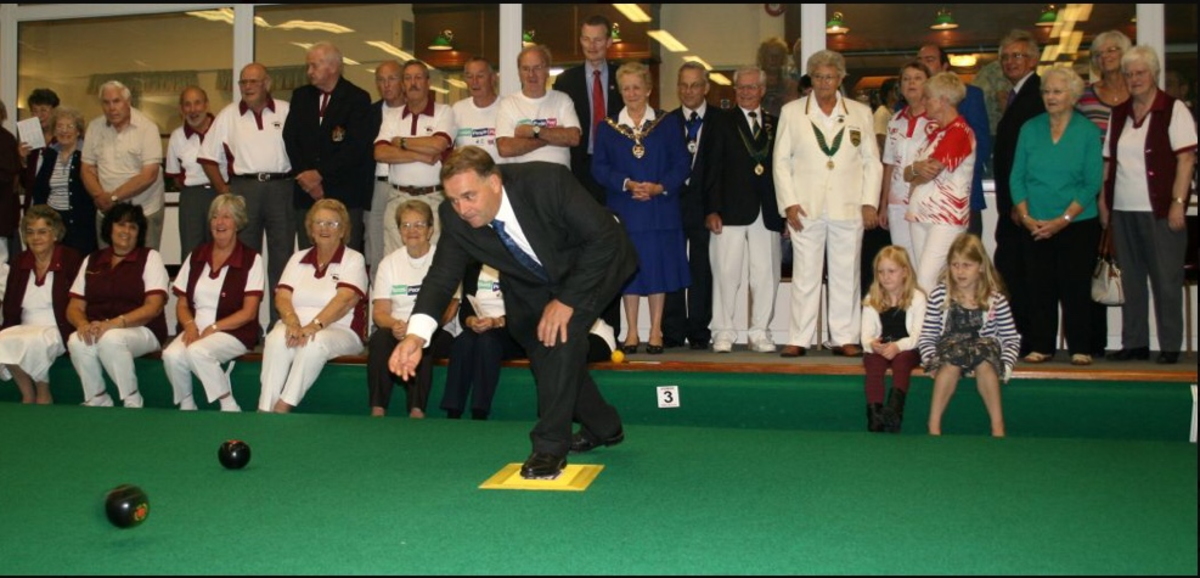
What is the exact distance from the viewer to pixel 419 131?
6328 millimetres

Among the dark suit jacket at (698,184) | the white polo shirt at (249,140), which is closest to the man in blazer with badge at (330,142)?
the white polo shirt at (249,140)

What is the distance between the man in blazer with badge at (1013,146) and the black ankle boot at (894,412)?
1.06 meters

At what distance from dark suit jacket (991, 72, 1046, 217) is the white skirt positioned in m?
4.81

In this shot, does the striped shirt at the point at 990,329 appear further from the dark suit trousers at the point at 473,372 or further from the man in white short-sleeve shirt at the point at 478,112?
the man in white short-sleeve shirt at the point at 478,112

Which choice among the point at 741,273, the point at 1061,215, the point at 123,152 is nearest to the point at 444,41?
the point at 123,152

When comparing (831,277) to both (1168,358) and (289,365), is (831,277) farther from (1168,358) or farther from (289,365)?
(289,365)

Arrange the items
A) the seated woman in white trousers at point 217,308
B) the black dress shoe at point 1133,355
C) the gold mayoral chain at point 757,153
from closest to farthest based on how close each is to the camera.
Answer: the black dress shoe at point 1133,355 → the seated woman in white trousers at point 217,308 → the gold mayoral chain at point 757,153

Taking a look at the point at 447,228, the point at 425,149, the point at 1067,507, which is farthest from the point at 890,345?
the point at 425,149

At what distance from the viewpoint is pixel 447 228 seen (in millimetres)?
3758

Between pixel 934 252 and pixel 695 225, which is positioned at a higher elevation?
pixel 695 225

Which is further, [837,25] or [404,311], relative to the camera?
[837,25]

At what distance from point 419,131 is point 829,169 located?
85.0 inches

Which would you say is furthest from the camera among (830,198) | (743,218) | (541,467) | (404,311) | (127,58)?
(127,58)

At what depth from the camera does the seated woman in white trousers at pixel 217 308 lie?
19.0 feet
